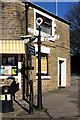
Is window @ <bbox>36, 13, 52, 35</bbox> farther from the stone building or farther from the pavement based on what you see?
the pavement

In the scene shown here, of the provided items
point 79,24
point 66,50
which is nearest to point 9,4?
point 66,50

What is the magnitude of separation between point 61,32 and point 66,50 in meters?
1.70

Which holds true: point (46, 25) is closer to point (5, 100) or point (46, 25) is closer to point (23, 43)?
point (23, 43)

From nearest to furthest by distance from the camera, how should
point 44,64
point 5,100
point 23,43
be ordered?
point 5,100 → point 23,43 → point 44,64

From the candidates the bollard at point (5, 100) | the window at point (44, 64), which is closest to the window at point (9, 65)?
the window at point (44, 64)

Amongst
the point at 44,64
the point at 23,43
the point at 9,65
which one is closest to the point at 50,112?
the point at 23,43

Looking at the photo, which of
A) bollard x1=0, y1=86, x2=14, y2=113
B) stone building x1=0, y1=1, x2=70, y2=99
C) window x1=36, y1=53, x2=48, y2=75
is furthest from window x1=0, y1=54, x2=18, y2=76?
bollard x1=0, y1=86, x2=14, y2=113

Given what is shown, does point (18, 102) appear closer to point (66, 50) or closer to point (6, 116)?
point (6, 116)

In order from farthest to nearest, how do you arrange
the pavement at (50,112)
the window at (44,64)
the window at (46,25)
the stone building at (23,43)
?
the window at (46,25)
the window at (44,64)
the stone building at (23,43)
the pavement at (50,112)

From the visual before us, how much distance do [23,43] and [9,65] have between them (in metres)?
1.40

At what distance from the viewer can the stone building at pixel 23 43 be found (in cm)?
1681

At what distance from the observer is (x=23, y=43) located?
16.8 m

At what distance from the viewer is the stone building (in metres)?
16.8

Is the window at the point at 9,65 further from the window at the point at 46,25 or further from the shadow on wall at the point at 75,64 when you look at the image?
the shadow on wall at the point at 75,64
